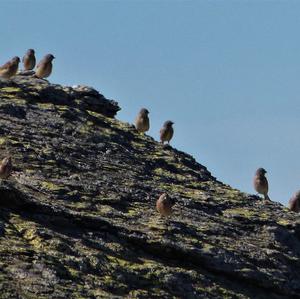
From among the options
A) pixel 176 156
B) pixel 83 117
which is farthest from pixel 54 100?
pixel 176 156

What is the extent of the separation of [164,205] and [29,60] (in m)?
14.1

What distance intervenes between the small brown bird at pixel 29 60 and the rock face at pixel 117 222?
657cm

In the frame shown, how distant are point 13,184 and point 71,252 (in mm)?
3077

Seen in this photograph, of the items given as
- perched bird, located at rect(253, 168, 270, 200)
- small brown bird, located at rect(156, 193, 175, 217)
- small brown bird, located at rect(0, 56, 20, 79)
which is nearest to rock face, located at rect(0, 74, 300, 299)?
small brown bird, located at rect(156, 193, 175, 217)

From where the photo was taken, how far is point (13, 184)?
2255 centimetres

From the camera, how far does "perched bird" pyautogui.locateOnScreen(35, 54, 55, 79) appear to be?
3266 cm

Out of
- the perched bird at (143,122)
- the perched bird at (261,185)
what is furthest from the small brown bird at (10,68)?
the perched bird at (261,185)

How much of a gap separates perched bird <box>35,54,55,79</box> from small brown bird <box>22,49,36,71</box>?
5.85 ft

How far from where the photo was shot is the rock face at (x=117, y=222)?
1953cm

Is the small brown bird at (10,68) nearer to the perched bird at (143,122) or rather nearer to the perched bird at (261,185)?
the perched bird at (143,122)

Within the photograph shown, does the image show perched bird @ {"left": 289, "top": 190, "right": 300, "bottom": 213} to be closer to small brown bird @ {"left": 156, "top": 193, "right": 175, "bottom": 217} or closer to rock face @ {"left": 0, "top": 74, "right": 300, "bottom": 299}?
rock face @ {"left": 0, "top": 74, "right": 300, "bottom": 299}

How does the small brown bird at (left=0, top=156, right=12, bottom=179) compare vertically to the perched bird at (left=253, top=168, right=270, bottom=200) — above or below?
below

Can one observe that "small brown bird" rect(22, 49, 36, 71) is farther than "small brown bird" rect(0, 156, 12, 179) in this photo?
Yes

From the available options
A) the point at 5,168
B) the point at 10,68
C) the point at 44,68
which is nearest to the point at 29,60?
the point at 44,68
